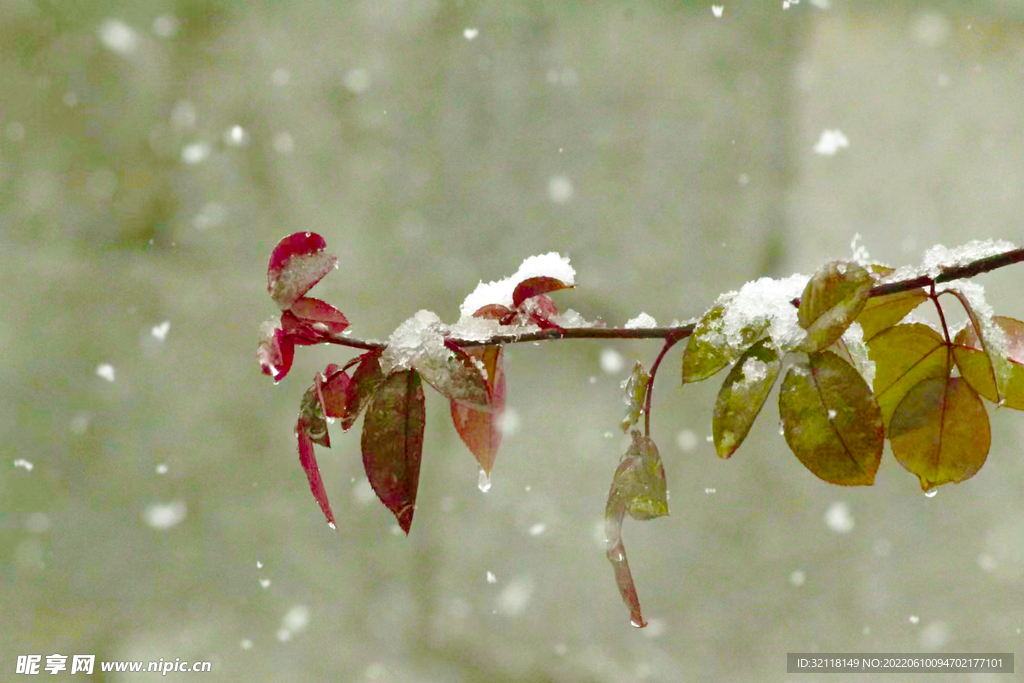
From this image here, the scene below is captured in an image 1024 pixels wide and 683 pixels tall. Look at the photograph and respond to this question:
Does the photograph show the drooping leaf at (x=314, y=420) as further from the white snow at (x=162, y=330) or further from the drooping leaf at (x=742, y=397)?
the white snow at (x=162, y=330)

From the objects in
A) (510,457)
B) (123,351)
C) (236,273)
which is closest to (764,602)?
(510,457)

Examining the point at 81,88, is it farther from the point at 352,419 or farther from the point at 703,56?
the point at 352,419

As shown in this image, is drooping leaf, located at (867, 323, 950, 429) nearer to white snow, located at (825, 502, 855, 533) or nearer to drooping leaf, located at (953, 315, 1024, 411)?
drooping leaf, located at (953, 315, 1024, 411)

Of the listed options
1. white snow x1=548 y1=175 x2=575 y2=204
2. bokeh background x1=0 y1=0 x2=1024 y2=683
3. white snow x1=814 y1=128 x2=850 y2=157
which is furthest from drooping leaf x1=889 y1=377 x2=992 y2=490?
white snow x1=814 y1=128 x2=850 y2=157

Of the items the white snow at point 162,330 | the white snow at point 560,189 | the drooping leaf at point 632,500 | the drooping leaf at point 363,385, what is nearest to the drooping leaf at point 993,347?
the drooping leaf at point 632,500

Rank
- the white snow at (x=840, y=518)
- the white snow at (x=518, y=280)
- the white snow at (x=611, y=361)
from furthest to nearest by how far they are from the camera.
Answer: the white snow at (x=611, y=361), the white snow at (x=840, y=518), the white snow at (x=518, y=280)

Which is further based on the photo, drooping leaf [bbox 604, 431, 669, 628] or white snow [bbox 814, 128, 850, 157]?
white snow [bbox 814, 128, 850, 157]

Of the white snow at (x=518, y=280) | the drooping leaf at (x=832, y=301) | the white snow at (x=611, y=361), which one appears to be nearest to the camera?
the drooping leaf at (x=832, y=301)
